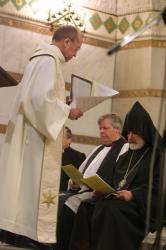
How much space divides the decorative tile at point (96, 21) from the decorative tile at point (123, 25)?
0.39 metres

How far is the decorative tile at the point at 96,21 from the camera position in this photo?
9.95m

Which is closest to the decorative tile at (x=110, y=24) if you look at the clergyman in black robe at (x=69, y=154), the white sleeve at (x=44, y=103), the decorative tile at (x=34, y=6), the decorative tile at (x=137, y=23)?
the decorative tile at (x=137, y=23)

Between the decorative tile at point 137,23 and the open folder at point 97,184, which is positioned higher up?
the decorative tile at point 137,23

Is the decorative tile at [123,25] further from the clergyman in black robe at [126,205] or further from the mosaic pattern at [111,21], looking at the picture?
the clergyman in black robe at [126,205]

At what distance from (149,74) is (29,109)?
4.56m

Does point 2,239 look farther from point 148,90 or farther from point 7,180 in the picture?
A: point 148,90

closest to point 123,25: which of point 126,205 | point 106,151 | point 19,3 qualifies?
point 19,3

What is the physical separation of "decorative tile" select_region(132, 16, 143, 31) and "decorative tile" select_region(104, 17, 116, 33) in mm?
426

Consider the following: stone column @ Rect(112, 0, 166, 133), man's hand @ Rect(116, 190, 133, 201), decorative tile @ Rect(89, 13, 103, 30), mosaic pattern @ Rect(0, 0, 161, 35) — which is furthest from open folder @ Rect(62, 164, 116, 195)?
decorative tile @ Rect(89, 13, 103, 30)

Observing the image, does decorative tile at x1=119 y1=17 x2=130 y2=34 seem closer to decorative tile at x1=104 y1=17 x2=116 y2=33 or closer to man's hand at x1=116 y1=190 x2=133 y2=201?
decorative tile at x1=104 y1=17 x2=116 y2=33

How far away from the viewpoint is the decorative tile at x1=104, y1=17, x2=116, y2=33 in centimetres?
1015

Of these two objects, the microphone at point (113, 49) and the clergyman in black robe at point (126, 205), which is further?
the clergyman in black robe at point (126, 205)

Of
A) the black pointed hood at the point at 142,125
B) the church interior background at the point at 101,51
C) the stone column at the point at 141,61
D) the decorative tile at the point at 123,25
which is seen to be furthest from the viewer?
the decorative tile at the point at 123,25

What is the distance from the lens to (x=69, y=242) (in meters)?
5.91
